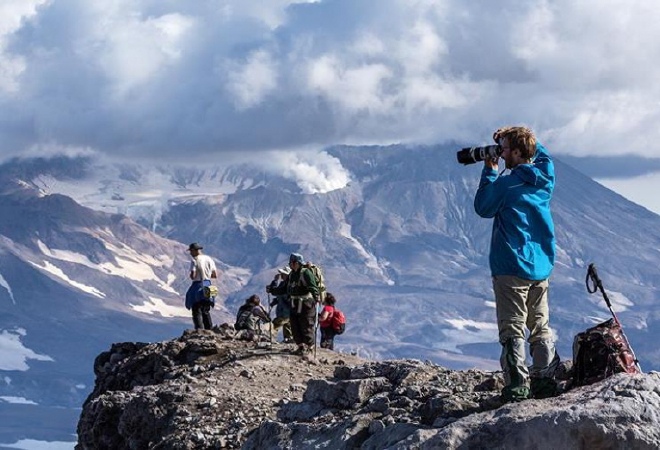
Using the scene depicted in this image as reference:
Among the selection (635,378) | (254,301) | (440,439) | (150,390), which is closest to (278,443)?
(440,439)

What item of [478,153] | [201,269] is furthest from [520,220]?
[201,269]

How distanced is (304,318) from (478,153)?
11.5 metres

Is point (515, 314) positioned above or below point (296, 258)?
below

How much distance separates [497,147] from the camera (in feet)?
41.5

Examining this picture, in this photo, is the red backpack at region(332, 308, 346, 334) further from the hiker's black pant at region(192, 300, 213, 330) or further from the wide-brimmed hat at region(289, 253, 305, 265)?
the wide-brimmed hat at region(289, 253, 305, 265)

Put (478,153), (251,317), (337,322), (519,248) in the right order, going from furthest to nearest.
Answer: (337,322) → (251,317) → (478,153) → (519,248)

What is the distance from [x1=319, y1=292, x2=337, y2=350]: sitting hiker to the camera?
28422 mm

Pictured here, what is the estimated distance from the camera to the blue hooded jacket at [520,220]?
12336 mm

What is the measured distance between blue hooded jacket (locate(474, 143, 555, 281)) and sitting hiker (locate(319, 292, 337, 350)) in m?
15.8

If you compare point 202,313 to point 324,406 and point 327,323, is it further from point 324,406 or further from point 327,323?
point 324,406

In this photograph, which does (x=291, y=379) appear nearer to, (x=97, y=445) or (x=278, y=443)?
(x=97, y=445)

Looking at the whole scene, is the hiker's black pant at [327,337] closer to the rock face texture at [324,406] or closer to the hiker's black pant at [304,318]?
the rock face texture at [324,406]

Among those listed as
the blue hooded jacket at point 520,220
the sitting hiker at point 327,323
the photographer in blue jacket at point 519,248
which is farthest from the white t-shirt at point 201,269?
the blue hooded jacket at point 520,220

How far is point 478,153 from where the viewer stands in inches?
503
